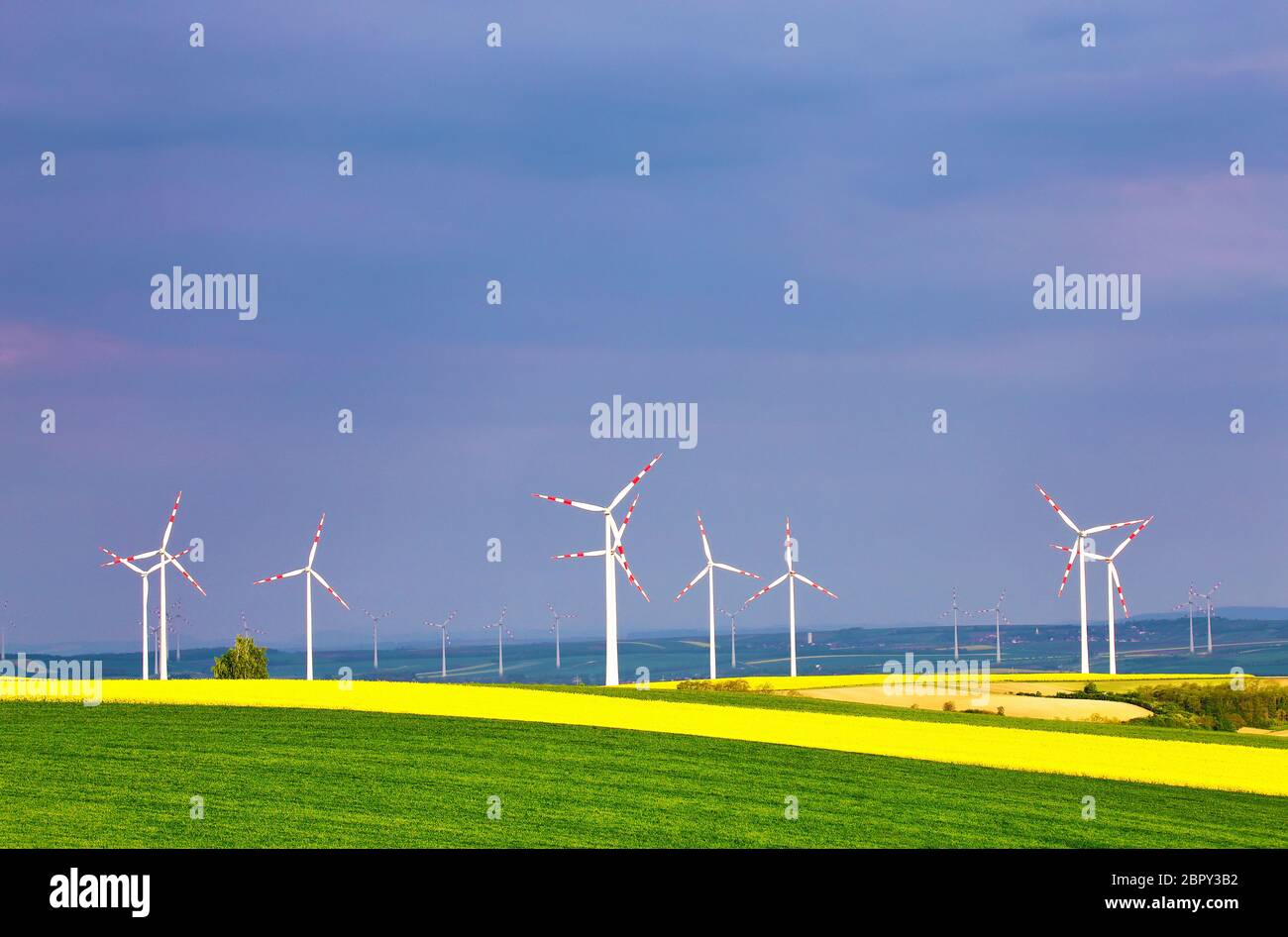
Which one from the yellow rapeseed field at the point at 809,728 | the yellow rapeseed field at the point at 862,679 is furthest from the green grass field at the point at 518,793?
the yellow rapeseed field at the point at 862,679

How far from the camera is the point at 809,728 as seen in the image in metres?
51.5

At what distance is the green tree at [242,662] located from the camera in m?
92.1

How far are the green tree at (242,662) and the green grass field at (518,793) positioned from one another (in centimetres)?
4552

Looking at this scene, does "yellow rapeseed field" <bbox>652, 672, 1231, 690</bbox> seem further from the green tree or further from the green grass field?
the green grass field

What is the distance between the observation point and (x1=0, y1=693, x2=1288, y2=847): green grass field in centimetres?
3119

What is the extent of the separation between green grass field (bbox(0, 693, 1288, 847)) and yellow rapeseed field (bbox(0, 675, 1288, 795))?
94.5 inches

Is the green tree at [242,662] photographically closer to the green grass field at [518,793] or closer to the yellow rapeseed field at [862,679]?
the yellow rapeseed field at [862,679]

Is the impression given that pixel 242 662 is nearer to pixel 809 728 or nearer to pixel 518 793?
pixel 809 728

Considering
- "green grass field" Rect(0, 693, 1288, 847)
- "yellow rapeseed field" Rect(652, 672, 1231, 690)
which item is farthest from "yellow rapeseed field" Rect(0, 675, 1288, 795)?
"yellow rapeseed field" Rect(652, 672, 1231, 690)
